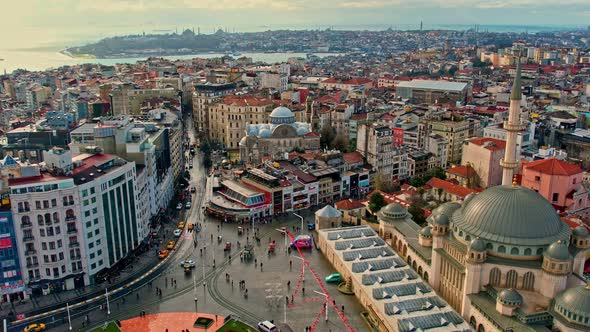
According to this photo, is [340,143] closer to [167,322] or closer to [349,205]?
[349,205]

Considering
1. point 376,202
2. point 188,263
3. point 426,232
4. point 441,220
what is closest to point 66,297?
point 188,263

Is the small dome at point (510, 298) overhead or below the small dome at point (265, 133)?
below

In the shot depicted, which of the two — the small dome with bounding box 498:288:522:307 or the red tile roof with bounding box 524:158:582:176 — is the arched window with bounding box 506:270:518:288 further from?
the red tile roof with bounding box 524:158:582:176

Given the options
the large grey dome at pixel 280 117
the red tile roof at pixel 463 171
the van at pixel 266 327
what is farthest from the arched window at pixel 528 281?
the large grey dome at pixel 280 117

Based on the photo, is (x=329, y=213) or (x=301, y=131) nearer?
(x=329, y=213)

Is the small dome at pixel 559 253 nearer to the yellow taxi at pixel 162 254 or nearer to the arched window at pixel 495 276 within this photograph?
Result: the arched window at pixel 495 276

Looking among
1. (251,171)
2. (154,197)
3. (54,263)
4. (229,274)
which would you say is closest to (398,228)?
(229,274)
